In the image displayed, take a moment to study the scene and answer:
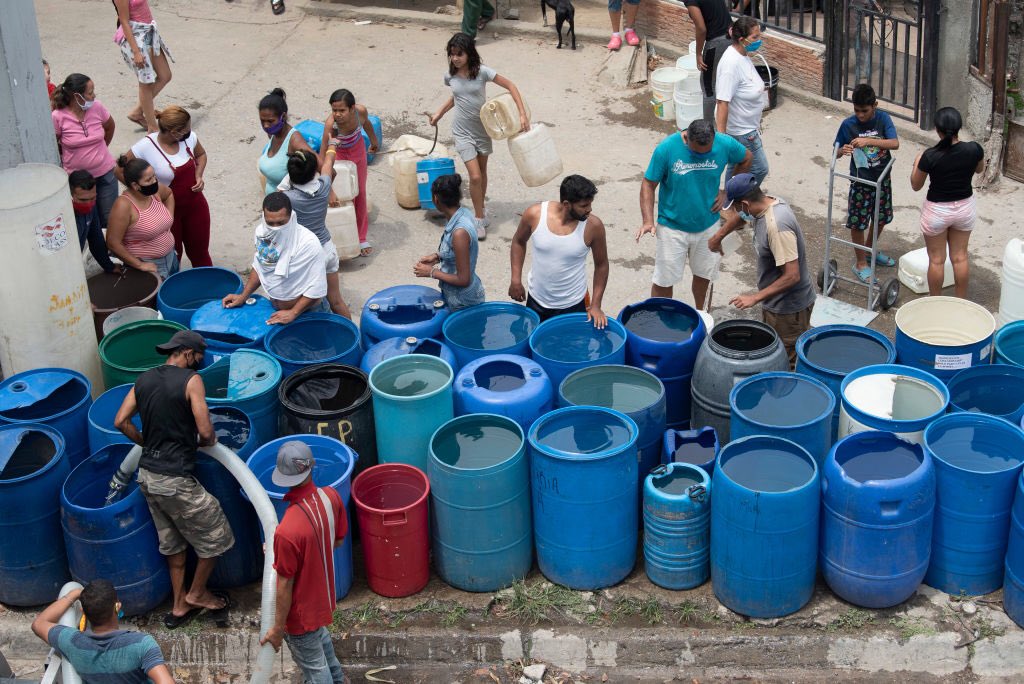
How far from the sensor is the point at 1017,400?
6293 mm

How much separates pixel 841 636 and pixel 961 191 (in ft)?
12.2

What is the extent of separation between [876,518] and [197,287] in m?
4.50

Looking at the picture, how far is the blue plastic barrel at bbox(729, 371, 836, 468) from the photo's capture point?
589 centimetres

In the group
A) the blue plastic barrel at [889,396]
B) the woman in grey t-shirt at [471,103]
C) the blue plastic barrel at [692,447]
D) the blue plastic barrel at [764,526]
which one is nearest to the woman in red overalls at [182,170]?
the woman in grey t-shirt at [471,103]

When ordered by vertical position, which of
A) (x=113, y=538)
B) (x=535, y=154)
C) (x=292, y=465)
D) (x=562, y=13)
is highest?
(x=562, y=13)

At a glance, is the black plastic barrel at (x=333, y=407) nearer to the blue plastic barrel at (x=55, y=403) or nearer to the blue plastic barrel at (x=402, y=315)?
the blue plastic barrel at (x=402, y=315)

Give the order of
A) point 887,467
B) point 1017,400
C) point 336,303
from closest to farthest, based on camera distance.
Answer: point 887,467 → point 1017,400 → point 336,303

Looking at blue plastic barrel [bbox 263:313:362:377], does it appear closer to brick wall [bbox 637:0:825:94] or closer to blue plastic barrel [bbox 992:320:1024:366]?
blue plastic barrel [bbox 992:320:1024:366]

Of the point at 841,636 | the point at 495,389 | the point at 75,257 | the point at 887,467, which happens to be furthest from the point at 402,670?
the point at 75,257

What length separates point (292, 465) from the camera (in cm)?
507

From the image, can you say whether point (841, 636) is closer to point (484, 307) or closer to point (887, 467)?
point (887, 467)

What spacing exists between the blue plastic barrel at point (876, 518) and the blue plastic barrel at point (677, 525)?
1.88 ft

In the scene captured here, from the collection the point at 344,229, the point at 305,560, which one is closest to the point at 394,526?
the point at 305,560

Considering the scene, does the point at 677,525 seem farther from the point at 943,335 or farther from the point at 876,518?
the point at 943,335
